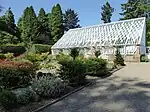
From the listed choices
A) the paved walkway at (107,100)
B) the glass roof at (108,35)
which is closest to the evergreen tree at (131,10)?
the glass roof at (108,35)

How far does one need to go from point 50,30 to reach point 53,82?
144ft

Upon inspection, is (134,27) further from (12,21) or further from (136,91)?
(12,21)

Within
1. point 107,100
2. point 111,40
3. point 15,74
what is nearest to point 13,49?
point 111,40

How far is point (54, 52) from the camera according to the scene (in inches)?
1444

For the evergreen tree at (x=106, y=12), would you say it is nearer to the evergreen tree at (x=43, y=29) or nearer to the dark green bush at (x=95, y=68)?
the evergreen tree at (x=43, y=29)

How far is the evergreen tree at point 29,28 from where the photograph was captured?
47.9m

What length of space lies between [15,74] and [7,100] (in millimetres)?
3103

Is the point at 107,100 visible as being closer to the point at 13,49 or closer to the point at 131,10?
the point at 13,49

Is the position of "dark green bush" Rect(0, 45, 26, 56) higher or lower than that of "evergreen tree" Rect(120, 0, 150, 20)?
lower

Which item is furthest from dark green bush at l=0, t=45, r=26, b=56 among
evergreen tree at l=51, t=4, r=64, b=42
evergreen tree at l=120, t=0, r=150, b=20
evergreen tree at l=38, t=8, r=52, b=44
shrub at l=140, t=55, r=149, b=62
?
evergreen tree at l=120, t=0, r=150, b=20

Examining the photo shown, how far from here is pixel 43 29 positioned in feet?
172

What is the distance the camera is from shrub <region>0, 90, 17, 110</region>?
6727 mm

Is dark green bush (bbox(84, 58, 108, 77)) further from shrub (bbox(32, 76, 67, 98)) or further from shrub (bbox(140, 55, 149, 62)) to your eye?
shrub (bbox(140, 55, 149, 62))

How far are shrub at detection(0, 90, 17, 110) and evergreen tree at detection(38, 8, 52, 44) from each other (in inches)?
1675
